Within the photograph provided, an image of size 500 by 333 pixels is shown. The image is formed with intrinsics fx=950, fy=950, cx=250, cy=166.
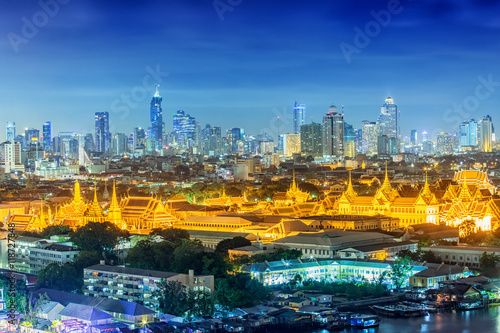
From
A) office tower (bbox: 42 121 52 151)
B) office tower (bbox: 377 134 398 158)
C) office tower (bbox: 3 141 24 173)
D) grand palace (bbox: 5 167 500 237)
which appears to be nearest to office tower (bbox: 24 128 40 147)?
office tower (bbox: 42 121 52 151)

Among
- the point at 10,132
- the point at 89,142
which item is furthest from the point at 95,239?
the point at 89,142

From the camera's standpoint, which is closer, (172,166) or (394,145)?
(172,166)

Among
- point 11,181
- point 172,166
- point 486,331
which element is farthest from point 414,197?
point 172,166

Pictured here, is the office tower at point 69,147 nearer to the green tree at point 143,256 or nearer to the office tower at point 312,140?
the office tower at point 312,140

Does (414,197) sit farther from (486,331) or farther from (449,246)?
(486,331)

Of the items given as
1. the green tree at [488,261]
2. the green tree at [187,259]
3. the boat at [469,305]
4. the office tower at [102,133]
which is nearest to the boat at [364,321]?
the boat at [469,305]

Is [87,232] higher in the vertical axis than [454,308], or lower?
higher

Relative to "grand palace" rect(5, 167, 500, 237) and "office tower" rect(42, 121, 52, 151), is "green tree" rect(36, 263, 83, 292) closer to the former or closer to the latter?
"grand palace" rect(5, 167, 500, 237)
